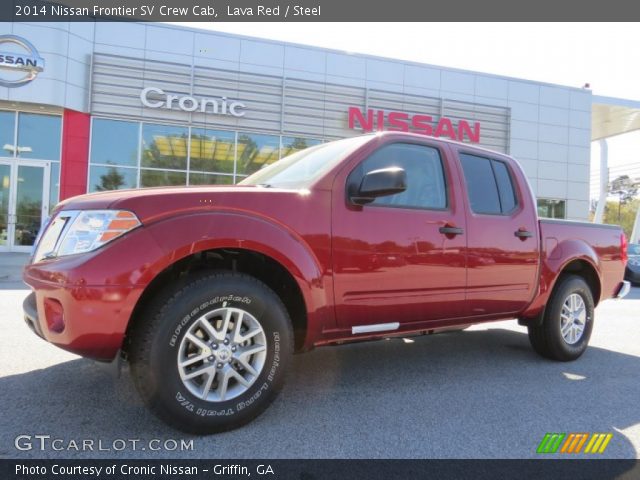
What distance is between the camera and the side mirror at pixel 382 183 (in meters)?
2.92

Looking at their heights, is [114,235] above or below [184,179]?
below

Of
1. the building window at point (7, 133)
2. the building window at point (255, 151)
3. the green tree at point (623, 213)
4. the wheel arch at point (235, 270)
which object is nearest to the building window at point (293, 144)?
the building window at point (255, 151)

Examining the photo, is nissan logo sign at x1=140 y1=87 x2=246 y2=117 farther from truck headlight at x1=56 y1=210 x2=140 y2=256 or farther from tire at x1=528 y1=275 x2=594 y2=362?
truck headlight at x1=56 y1=210 x2=140 y2=256

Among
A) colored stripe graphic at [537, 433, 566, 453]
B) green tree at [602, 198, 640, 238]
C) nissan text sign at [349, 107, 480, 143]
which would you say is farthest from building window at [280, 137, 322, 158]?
green tree at [602, 198, 640, 238]

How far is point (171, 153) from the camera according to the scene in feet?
51.3

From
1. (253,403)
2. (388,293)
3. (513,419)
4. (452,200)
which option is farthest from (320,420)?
(452,200)

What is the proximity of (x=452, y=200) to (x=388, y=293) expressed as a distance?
98 cm

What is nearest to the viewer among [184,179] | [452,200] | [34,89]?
[452,200]

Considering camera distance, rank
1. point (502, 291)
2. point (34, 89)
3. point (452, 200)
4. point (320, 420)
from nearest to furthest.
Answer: point (320, 420) → point (452, 200) → point (502, 291) → point (34, 89)

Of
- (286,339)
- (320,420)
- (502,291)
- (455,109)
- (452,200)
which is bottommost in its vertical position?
(320,420)

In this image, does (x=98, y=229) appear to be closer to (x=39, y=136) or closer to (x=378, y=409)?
(x=378, y=409)

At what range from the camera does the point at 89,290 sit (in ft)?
7.62

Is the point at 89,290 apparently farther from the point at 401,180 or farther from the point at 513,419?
the point at 513,419
